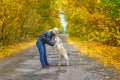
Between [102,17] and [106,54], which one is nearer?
[106,54]

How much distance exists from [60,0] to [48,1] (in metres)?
2.07

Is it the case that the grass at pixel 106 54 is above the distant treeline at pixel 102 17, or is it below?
below

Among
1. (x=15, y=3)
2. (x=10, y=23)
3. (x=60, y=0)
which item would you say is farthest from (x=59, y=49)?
(x=60, y=0)

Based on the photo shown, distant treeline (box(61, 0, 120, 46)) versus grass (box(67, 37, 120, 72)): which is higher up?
distant treeline (box(61, 0, 120, 46))

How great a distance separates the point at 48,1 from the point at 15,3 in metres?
30.0

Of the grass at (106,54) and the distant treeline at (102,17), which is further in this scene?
the distant treeline at (102,17)

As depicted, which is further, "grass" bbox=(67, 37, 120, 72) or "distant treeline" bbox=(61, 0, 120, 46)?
"distant treeline" bbox=(61, 0, 120, 46)

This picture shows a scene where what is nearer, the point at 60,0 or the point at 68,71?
the point at 68,71

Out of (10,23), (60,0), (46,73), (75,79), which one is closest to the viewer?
(75,79)

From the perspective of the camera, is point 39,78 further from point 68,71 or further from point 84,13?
point 84,13

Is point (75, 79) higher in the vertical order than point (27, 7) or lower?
lower

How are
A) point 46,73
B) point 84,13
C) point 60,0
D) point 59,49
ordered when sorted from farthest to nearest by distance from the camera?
point 60,0 < point 84,13 < point 59,49 < point 46,73

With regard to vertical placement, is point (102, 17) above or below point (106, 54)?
above

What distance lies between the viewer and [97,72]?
14.5 m
